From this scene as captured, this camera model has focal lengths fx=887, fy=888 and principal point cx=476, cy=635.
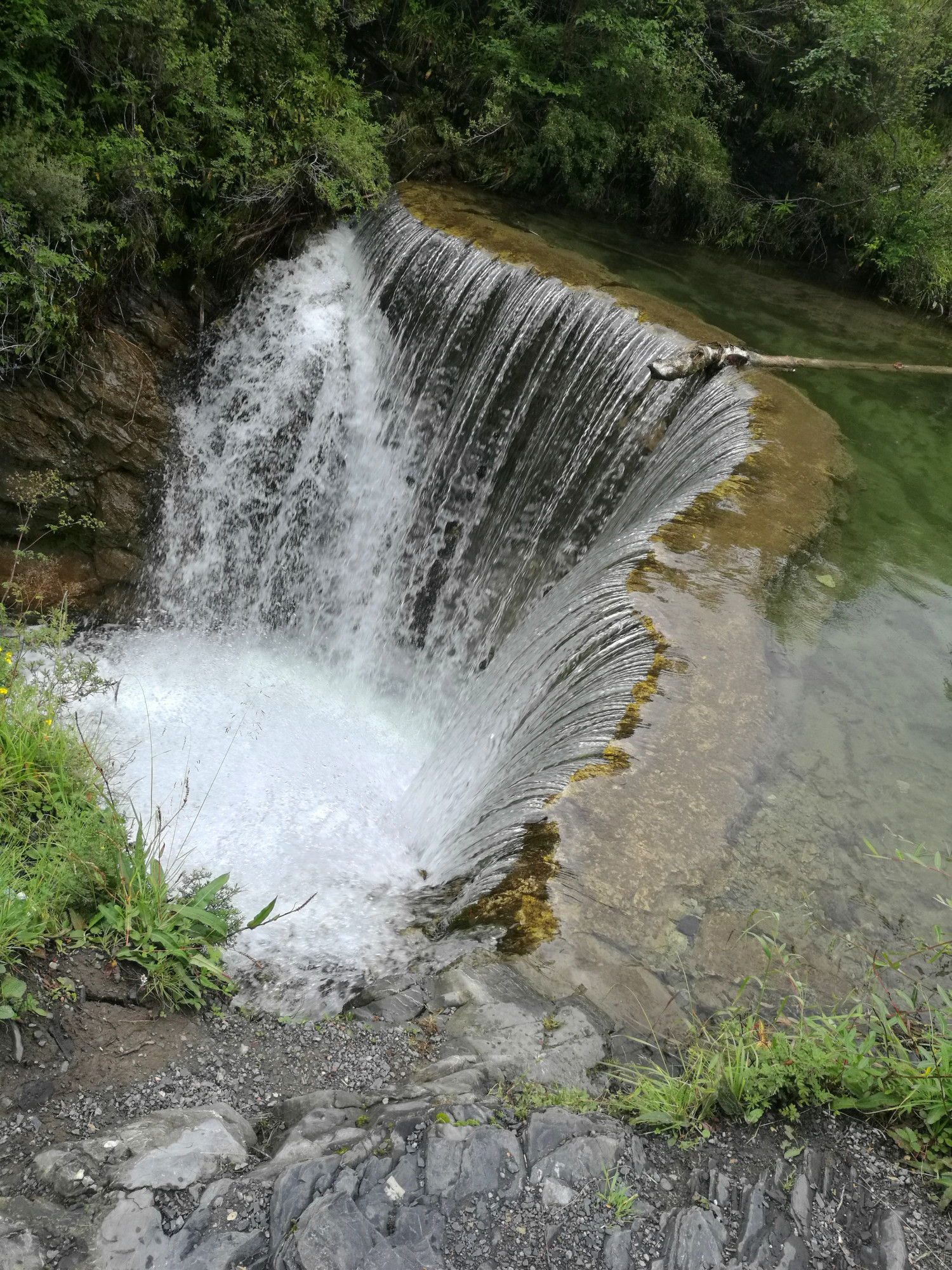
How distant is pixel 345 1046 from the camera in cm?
287

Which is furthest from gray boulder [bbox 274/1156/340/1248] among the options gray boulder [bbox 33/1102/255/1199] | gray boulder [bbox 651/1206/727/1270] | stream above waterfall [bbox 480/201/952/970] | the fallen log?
the fallen log

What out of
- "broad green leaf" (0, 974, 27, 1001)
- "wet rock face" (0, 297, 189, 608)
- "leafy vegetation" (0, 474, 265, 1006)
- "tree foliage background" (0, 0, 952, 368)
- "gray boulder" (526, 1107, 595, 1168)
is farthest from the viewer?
"wet rock face" (0, 297, 189, 608)

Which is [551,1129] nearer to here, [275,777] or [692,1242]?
[692,1242]

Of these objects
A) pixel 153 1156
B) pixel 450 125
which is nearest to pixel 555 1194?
pixel 153 1156

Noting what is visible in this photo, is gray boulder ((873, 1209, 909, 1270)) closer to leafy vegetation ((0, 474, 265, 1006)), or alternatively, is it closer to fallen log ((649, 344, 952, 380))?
leafy vegetation ((0, 474, 265, 1006))

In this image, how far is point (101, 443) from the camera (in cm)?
674

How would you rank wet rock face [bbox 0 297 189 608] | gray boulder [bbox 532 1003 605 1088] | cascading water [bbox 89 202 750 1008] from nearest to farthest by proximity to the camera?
gray boulder [bbox 532 1003 605 1088], cascading water [bbox 89 202 750 1008], wet rock face [bbox 0 297 189 608]

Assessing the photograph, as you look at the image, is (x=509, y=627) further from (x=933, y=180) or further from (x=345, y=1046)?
(x=933, y=180)

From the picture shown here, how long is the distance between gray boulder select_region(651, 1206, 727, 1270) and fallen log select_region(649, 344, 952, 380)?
4.66 metres

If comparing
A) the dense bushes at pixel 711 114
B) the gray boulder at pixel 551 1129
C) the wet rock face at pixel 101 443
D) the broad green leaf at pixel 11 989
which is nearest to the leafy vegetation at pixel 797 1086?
the gray boulder at pixel 551 1129

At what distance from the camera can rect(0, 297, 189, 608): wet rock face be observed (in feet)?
21.1

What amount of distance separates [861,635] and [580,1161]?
10.7 ft

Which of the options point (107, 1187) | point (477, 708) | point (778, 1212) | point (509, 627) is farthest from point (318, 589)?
point (778, 1212)

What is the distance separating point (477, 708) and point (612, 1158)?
331 cm
